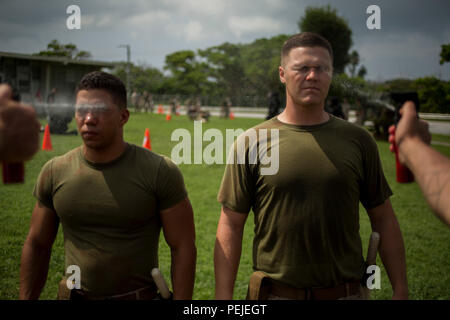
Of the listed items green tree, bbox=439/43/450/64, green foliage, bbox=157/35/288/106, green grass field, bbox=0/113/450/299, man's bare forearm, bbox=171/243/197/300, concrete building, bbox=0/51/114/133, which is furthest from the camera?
green foliage, bbox=157/35/288/106

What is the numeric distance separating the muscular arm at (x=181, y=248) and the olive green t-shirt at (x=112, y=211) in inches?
2.8

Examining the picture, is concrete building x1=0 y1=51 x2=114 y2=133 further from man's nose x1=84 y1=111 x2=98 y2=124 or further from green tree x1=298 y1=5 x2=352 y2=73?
green tree x1=298 y1=5 x2=352 y2=73

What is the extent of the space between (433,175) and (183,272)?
52.5 inches

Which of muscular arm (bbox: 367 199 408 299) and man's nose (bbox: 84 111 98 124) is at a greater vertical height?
man's nose (bbox: 84 111 98 124)

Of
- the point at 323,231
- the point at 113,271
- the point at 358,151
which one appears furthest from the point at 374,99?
the point at 113,271

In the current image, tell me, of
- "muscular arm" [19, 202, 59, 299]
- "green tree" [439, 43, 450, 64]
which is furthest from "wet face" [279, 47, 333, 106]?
"muscular arm" [19, 202, 59, 299]

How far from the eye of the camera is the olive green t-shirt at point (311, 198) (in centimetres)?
191

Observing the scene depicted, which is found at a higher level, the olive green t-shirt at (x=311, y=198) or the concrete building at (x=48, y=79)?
the concrete building at (x=48, y=79)

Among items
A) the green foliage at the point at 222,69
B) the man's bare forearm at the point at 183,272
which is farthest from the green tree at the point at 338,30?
the green foliage at the point at 222,69

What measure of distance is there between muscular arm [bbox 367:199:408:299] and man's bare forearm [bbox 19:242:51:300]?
1.88 metres

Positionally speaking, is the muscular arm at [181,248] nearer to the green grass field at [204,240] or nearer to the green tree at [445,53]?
the green grass field at [204,240]

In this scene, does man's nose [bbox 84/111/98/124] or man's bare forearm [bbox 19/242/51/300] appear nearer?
man's nose [bbox 84/111/98/124]

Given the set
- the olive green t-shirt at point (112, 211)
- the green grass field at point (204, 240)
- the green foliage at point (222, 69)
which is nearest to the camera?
the olive green t-shirt at point (112, 211)

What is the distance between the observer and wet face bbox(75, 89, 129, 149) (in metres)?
1.86
